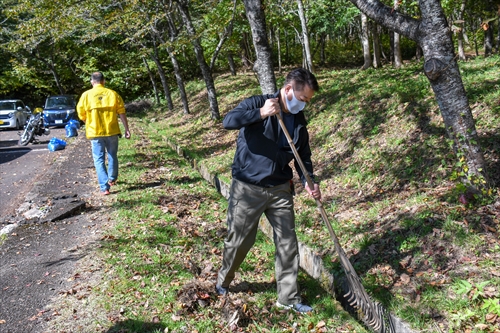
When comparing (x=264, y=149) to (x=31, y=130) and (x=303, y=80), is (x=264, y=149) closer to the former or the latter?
(x=303, y=80)

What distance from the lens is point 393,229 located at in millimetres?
5055

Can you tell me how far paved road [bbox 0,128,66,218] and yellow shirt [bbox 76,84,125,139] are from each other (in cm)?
Answer: 189

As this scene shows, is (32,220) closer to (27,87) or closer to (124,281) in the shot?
(124,281)

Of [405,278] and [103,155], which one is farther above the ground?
[103,155]

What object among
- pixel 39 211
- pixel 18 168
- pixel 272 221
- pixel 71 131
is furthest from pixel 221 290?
pixel 71 131

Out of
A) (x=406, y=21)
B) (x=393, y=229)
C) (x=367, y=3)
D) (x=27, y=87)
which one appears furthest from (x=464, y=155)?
(x=27, y=87)

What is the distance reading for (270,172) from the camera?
368cm

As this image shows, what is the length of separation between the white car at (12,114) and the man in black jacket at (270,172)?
70.1 feet

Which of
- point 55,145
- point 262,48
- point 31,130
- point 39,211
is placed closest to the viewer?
point 39,211

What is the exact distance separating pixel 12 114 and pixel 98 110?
17347 millimetres

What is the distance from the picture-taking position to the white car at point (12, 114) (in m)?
21.8

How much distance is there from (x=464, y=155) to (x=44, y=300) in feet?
15.1

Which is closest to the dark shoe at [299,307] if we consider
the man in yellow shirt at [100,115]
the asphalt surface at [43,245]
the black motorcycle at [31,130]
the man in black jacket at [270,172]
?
the man in black jacket at [270,172]

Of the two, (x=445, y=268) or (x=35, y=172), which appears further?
(x=35, y=172)
